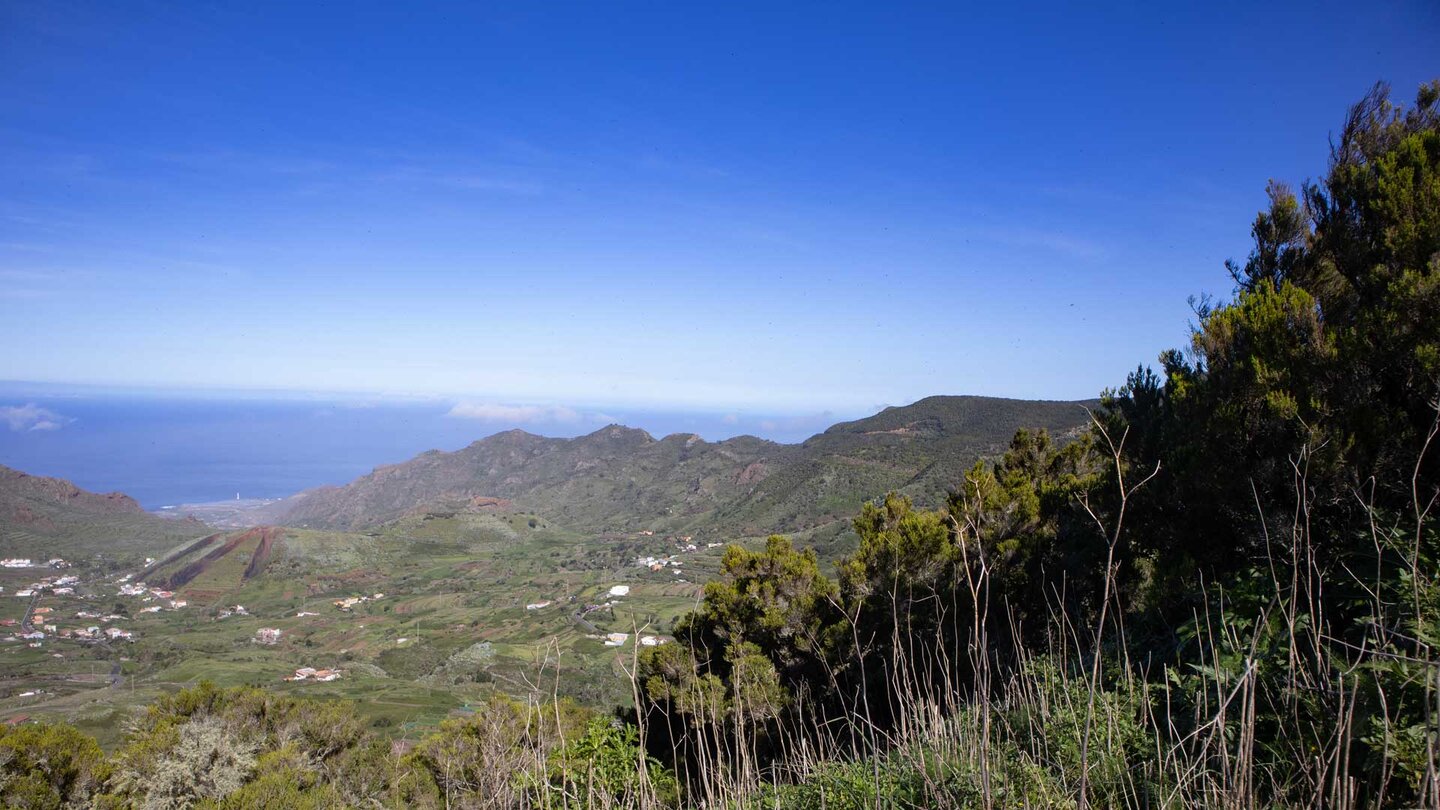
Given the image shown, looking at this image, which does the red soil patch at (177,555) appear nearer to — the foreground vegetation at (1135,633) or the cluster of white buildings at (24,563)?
the cluster of white buildings at (24,563)

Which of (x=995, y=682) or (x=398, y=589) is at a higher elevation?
(x=995, y=682)

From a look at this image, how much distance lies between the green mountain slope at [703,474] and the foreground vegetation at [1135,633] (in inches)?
61.7

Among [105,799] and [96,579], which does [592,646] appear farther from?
[96,579]

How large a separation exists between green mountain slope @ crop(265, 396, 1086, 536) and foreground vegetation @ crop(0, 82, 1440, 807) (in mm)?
1568

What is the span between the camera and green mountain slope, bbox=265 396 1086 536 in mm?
70062

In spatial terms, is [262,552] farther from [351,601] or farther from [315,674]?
[315,674]

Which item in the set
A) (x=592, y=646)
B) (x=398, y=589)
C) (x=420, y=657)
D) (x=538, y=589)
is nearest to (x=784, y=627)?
(x=592, y=646)

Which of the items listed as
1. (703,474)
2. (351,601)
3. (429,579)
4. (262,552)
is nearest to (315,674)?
(351,601)

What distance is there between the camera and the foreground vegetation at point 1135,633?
240 cm

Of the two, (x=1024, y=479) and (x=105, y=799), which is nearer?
(x=105, y=799)

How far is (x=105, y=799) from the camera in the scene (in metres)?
10.2

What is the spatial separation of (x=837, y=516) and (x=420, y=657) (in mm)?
42104

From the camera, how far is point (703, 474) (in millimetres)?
135000

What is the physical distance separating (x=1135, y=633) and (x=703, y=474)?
5117 inches
